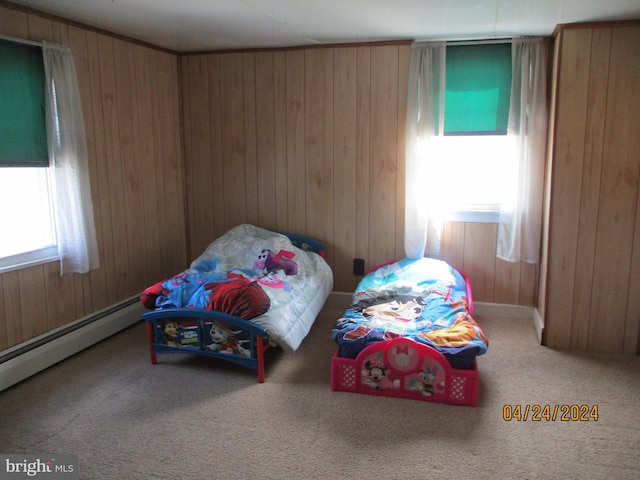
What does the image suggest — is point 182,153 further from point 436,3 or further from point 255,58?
point 436,3

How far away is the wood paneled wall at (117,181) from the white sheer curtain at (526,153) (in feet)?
8.99

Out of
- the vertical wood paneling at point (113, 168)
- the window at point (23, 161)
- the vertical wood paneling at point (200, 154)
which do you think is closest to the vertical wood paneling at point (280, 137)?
the vertical wood paneling at point (200, 154)

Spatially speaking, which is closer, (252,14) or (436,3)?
(436,3)

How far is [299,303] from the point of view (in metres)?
3.08

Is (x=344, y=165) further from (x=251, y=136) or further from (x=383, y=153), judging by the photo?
(x=251, y=136)

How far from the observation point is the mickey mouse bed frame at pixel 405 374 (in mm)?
2500

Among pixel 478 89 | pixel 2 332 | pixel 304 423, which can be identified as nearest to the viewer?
pixel 304 423

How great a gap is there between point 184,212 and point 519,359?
301 centimetres

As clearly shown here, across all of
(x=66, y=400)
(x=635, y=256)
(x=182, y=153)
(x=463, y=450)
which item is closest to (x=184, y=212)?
(x=182, y=153)

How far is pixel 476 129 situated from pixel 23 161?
10.0 ft

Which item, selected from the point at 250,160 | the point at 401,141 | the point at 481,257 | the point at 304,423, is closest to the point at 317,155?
the point at 250,160

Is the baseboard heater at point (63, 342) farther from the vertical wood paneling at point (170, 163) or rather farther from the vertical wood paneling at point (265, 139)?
the vertical wood paneling at point (265, 139)

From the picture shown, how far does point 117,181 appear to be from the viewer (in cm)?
354
